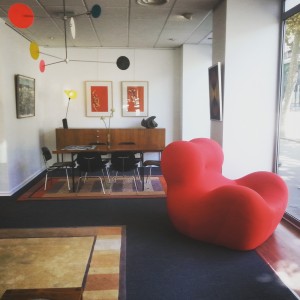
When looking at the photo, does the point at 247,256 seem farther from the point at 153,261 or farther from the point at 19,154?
the point at 19,154

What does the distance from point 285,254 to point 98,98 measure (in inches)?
238

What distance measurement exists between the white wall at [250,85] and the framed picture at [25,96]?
12.9 feet

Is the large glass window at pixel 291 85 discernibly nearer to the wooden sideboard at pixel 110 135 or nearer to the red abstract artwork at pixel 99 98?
the wooden sideboard at pixel 110 135

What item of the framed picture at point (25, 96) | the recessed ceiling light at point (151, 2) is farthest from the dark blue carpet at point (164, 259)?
the recessed ceiling light at point (151, 2)

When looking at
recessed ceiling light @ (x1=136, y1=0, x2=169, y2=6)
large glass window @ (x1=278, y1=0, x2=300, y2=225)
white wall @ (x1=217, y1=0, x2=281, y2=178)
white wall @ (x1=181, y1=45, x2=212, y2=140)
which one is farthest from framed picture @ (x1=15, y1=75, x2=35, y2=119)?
large glass window @ (x1=278, y1=0, x2=300, y2=225)

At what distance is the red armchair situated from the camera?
320 cm

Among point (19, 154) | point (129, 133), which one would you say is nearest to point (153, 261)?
point (19, 154)

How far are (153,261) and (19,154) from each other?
4.14m

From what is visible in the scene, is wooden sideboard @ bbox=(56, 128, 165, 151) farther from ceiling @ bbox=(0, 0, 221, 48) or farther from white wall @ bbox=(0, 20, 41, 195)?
ceiling @ bbox=(0, 0, 221, 48)

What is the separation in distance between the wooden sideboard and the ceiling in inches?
82.3

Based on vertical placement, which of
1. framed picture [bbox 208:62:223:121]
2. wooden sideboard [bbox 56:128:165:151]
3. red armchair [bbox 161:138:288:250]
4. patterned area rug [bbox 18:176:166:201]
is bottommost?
patterned area rug [bbox 18:176:166:201]

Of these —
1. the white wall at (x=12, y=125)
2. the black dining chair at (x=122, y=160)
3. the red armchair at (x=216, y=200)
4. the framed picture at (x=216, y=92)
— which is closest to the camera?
the red armchair at (x=216, y=200)

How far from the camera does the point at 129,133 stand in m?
7.68

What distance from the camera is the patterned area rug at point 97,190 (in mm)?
5496
